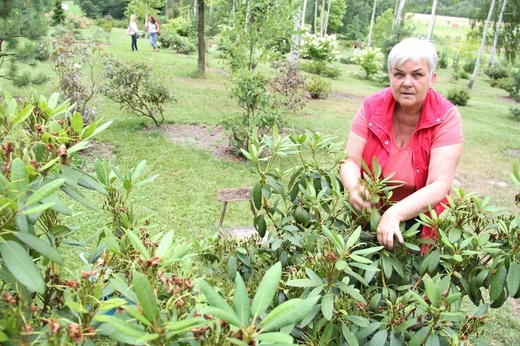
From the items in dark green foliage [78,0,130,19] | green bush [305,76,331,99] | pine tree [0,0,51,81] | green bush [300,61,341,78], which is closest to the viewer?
pine tree [0,0,51,81]

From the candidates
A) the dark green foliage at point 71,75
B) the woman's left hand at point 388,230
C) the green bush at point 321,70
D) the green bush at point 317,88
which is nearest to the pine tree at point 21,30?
the dark green foliage at point 71,75

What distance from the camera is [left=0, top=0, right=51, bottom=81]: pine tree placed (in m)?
5.68

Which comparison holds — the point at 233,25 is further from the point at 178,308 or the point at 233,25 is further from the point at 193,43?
the point at 193,43

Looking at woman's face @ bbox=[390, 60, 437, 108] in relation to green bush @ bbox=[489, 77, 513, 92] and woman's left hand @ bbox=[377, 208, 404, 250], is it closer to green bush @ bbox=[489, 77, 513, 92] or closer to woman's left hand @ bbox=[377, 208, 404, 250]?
woman's left hand @ bbox=[377, 208, 404, 250]

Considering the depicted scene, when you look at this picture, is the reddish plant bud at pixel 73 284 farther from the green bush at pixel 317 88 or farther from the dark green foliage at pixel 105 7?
the dark green foliage at pixel 105 7

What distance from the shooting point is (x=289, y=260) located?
1.83 m

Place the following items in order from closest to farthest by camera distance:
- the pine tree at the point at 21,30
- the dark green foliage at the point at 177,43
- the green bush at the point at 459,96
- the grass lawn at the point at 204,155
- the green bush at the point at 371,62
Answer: the grass lawn at the point at 204,155
the pine tree at the point at 21,30
the green bush at the point at 459,96
the dark green foliage at the point at 177,43
the green bush at the point at 371,62

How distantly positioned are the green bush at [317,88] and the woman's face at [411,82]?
11.4 meters

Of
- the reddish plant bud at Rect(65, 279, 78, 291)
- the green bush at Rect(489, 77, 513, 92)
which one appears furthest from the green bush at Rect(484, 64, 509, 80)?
the reddish plant bud at Rect(65, 279, 78, 291)

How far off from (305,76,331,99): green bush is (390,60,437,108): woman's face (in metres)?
11.4

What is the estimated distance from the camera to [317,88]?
526 inches

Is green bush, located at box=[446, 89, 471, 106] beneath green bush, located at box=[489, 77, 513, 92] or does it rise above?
above

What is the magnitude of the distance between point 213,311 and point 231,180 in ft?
18.4

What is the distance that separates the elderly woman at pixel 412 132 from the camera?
6.59 ft
